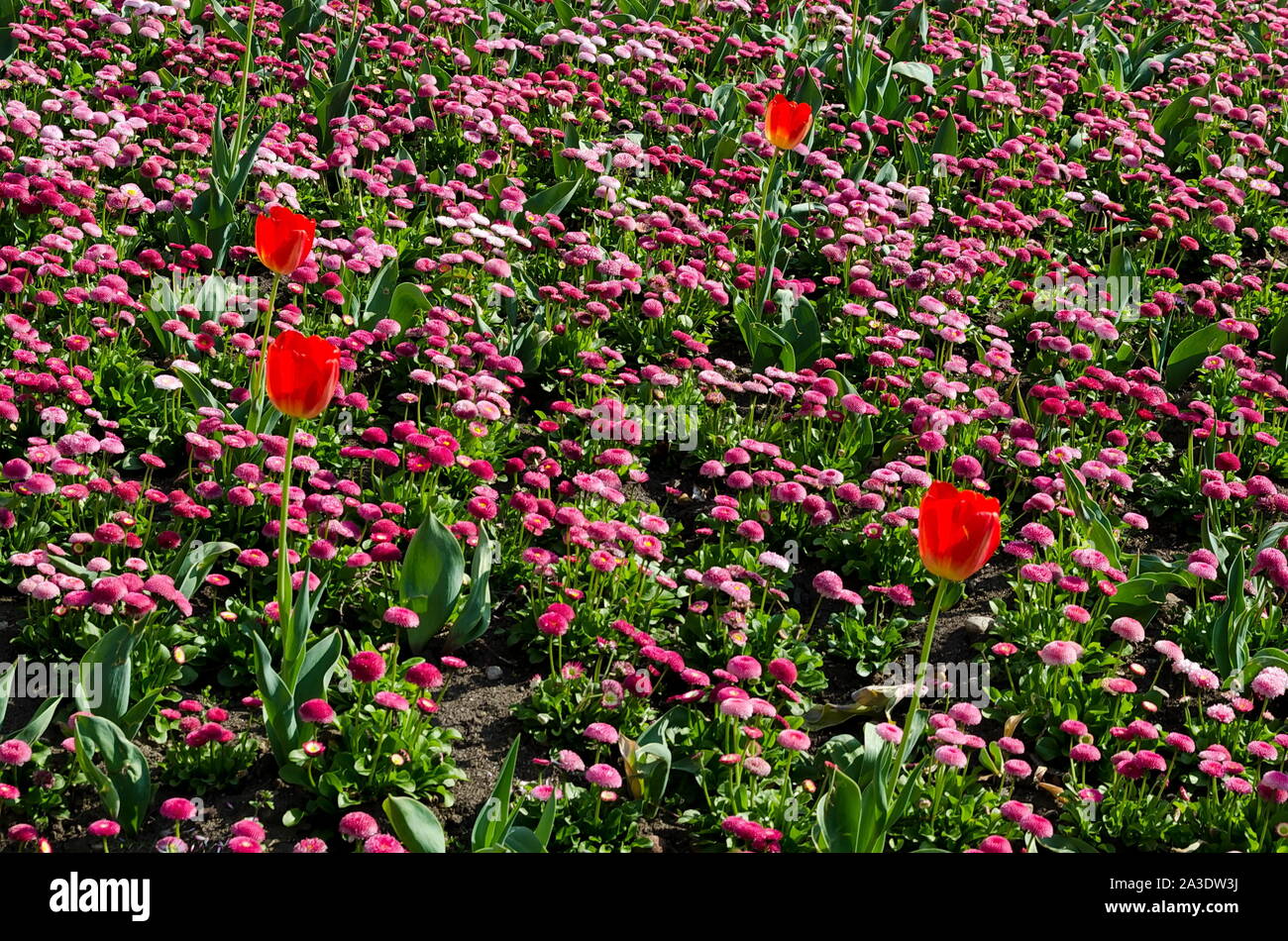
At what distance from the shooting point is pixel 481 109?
20.5 ft

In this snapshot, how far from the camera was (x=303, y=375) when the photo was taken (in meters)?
3.00

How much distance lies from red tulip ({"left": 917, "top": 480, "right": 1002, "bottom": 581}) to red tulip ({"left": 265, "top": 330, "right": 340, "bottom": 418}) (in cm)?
127

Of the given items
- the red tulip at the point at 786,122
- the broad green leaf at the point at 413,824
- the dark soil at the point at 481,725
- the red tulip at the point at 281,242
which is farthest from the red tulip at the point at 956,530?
the red tulip at the point at 786,122

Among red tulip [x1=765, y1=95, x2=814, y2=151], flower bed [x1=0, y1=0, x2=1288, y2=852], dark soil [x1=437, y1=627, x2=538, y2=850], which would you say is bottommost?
dark soil [x1=437, y1=627, x2=538, y2=850]

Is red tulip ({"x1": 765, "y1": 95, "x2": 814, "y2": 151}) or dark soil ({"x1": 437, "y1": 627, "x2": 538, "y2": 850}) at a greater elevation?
red tulip ({"x1": 765, "y1": 95, "x2": 814, "y2": 151})

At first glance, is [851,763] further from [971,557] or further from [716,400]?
[716,400]

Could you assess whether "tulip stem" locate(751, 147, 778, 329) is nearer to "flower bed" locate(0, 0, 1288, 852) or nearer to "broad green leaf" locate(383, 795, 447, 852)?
"flower bed" locate(0, 0, 1288, 852)

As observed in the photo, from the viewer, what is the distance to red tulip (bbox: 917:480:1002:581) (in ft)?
8.71

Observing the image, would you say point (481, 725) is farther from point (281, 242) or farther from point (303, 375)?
point (281, 242)

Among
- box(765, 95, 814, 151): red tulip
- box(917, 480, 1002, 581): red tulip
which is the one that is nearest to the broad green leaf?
box(917, 480, 1002, 581): red tulip

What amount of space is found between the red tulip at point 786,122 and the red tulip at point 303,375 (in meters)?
2.57

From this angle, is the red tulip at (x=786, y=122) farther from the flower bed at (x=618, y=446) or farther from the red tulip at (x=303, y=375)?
the red tulip at (x=303, y=375)

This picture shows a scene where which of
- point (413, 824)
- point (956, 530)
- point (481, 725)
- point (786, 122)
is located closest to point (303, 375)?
point (413, 824)
